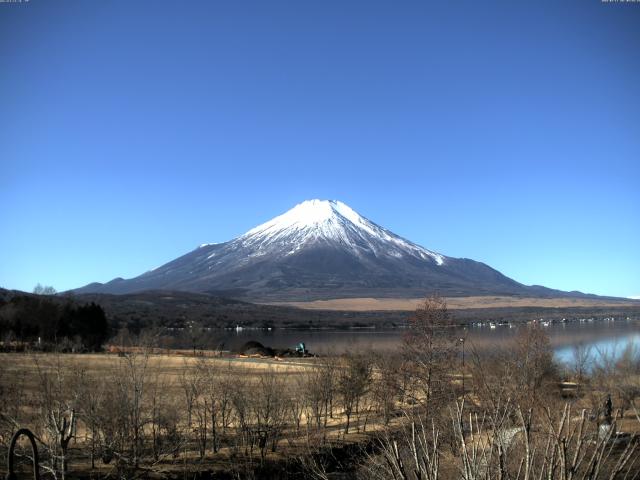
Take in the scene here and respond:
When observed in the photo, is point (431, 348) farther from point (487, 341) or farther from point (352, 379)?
point (487, 341)

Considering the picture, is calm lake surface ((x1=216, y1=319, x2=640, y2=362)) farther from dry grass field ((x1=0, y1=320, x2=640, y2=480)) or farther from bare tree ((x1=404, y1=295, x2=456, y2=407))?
dry grass field ((x1=0, y1=320, x2=640, y2=480))

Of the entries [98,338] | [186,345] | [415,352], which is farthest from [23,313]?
[415,352]

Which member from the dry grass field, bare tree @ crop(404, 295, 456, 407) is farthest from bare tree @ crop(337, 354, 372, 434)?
bare tree @ crop(404, 295, 456, 407)

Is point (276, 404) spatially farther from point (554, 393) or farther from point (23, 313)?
point (23, 313)

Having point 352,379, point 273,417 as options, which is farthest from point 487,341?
point 273,417

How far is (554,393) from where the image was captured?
2856cm

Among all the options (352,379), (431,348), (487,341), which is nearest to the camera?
(431,348)

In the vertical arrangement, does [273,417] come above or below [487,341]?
above

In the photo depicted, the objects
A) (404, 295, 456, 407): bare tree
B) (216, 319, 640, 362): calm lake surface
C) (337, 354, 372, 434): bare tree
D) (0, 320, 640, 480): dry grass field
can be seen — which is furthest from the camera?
(216, 319, 640, 362): calm lake surface

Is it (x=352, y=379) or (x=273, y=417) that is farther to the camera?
(x=352, y=379)

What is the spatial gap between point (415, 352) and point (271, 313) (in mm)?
170116

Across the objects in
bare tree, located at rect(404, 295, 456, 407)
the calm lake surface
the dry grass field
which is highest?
bare tree, located at rect(404, 295, 456, 407)

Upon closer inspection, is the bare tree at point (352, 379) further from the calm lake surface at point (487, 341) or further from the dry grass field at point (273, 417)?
the calm lake surface at point (487, 341)

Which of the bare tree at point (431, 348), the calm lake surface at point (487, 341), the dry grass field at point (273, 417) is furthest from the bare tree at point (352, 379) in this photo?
the bare tree at point (431, 348)
